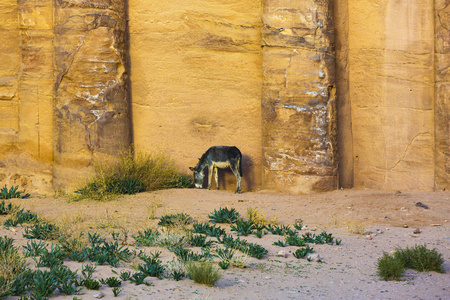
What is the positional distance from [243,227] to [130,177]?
3462 millimetres

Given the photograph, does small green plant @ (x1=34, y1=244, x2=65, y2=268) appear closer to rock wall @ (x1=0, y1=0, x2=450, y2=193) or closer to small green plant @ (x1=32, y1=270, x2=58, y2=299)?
small green plant @ (x1=32, y1=270, x2=58, y2=299)

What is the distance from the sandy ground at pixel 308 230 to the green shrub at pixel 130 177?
0.97ft

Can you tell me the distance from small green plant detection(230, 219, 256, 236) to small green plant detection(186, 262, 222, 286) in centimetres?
183

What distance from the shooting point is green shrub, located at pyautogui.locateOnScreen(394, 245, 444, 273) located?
527 centimetres

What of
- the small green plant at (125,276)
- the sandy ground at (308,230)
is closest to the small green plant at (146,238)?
the sandy ground at (308,230)

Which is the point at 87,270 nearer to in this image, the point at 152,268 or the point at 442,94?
the point at 152,268

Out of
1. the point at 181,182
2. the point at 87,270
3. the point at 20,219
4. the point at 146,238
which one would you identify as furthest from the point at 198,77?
the point at 87,270

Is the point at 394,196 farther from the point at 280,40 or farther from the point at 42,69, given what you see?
the point at 42,69

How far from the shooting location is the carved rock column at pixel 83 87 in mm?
9914

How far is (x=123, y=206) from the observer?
8.38 meters

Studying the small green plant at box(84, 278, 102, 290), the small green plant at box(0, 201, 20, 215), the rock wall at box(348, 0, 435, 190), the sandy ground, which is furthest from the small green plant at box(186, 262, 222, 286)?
the rock wall at box(348, 0, 435, 190)

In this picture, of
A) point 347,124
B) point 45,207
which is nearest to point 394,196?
point 347,124

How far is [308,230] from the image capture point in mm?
6992

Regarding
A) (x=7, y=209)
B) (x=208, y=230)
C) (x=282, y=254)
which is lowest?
(x=282, y=254)
